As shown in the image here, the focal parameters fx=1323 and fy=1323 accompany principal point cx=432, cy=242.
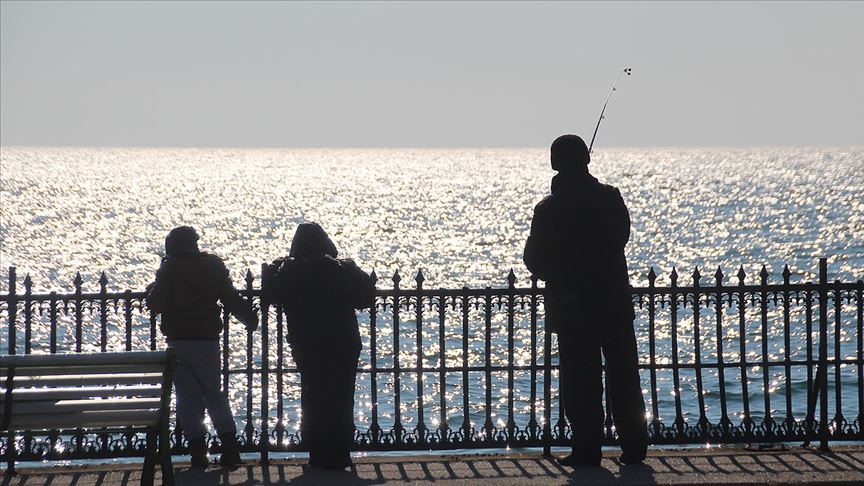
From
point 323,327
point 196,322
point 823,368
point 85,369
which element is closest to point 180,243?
point 196,322

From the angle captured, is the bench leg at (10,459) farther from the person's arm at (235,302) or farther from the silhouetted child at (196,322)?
the person's arm at (235,302)

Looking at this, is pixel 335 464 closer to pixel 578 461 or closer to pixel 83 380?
pixel 578 461

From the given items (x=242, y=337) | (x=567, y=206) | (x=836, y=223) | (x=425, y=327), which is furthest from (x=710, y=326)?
(x=836, y=223)

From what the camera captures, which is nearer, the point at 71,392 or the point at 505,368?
the point at 71,392

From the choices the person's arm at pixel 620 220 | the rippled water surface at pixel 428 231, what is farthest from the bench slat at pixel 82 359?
the rippled water surface at pixel 428 231

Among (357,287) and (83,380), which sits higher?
(357,287)

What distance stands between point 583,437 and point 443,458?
956 millimetres

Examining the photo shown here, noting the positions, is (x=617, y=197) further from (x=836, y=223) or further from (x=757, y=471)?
(x=836, y=223)

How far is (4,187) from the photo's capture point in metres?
157

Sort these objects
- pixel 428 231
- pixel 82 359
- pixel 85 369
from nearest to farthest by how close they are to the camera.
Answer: pixel 82 359, pixel 85 369, pixel 428 231

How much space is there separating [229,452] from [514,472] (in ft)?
6.12

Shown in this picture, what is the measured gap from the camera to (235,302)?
8500 mm

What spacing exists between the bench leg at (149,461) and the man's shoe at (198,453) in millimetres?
1004

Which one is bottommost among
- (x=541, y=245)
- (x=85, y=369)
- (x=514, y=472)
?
(x=514, y=472)
